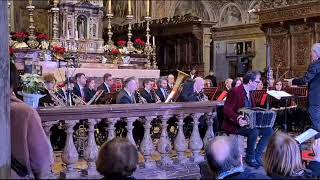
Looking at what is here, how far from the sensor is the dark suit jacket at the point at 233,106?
7172 mm

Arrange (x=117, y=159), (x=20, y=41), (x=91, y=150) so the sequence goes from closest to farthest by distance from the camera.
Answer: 1. (x=117, y=159)
2. (x=91, y=150)
3. (x=20, y=41)

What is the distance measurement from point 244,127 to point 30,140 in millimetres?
3484

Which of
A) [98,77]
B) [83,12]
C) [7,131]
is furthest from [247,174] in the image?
[83,12]

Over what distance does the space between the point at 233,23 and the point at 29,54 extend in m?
10.2

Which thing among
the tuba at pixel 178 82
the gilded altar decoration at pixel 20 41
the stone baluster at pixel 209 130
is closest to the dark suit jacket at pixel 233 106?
the stone baluster at pixel 209 130

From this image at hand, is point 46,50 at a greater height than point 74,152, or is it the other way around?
point 46,50

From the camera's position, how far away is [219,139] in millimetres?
3951

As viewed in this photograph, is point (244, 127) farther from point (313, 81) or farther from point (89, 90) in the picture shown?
point (89, 90)

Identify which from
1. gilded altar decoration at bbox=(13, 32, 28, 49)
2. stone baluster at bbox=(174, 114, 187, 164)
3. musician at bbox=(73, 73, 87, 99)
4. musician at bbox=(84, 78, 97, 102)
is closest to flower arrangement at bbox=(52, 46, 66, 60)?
gilded altar decoration at bbox=(13, 32, 28, 49)

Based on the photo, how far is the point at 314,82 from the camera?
7.43 metres

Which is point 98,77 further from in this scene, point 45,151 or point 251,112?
point 45,151

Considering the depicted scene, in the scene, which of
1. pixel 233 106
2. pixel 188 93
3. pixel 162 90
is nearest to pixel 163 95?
pixel 162 90

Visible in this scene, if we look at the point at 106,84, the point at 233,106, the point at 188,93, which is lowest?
the point at 233,106

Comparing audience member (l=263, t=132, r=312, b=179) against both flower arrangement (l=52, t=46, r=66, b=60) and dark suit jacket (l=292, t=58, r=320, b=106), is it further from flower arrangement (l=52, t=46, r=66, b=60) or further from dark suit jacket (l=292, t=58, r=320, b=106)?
flower arrangement (l=52, t=46, r=66, b=60)
